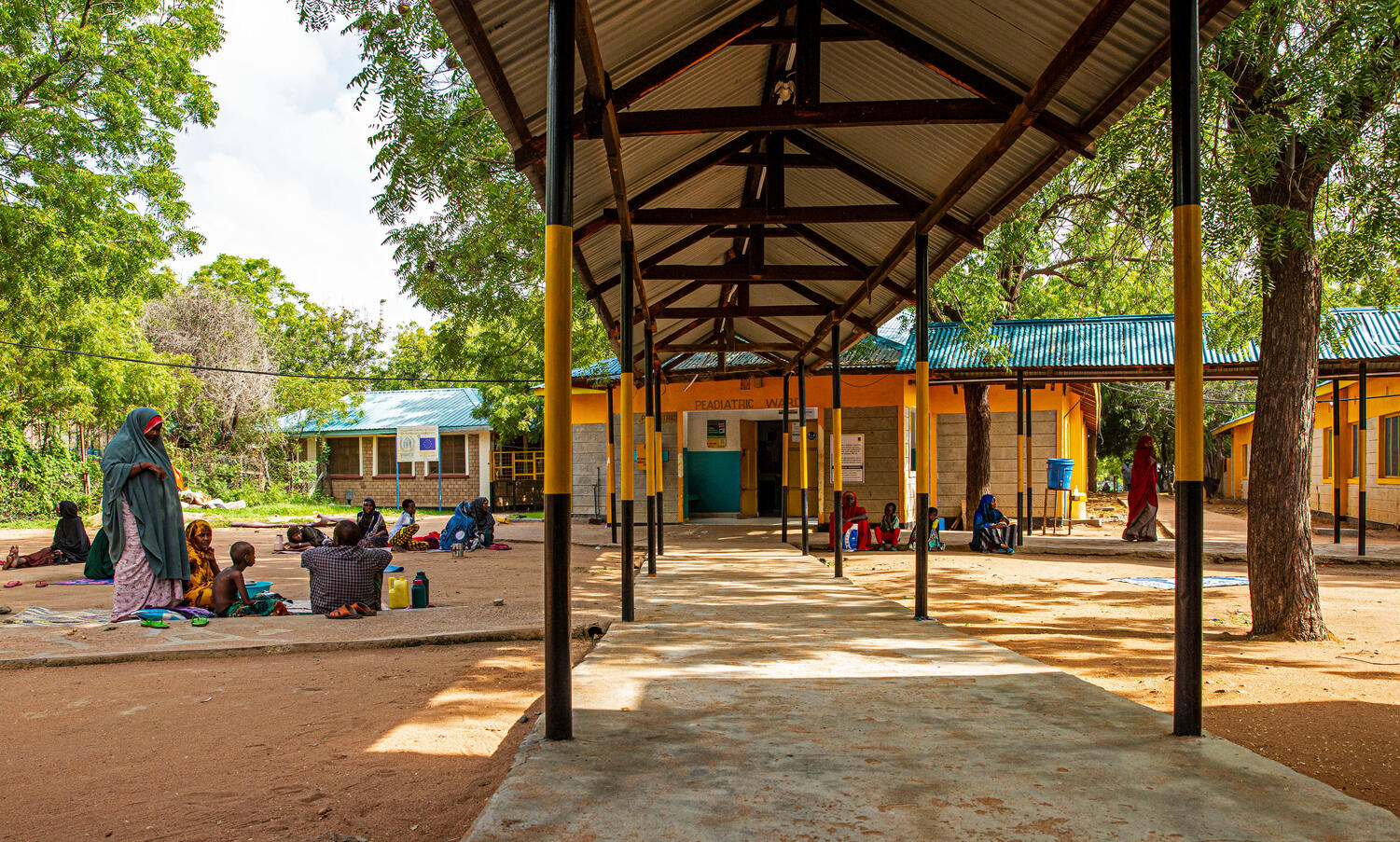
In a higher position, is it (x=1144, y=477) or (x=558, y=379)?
(x=558, y=379)

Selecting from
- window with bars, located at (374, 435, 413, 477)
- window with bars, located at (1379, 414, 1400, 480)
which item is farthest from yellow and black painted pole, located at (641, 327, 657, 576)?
window with bars, located at (374, 435, 413, 477)

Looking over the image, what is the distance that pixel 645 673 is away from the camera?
5.07 metres

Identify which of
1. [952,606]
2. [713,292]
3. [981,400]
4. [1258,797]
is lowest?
[952,606]

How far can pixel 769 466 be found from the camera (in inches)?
919

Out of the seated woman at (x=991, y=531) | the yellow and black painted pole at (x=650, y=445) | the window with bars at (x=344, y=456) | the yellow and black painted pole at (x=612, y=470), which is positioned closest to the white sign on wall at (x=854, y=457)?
the seated woman at (x=991, y=531)

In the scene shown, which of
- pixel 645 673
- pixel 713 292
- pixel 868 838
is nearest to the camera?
pixel 868 838

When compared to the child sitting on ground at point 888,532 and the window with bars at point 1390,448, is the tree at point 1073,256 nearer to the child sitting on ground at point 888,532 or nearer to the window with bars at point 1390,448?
the child sitting on ground at point 888,532

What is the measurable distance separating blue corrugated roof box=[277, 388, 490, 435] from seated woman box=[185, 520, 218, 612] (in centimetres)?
2105

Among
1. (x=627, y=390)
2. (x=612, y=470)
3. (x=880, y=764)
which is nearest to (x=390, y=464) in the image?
(x=612, y=470)

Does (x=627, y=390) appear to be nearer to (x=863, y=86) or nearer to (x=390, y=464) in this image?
(x=863, y=86)

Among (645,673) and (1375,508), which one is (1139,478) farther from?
(645,673)

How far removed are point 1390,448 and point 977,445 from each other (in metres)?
9.57

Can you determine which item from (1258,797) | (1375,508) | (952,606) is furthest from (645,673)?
(1375,508)

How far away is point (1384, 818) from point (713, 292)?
9.90m
